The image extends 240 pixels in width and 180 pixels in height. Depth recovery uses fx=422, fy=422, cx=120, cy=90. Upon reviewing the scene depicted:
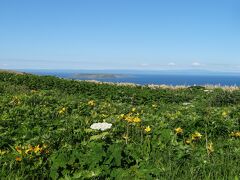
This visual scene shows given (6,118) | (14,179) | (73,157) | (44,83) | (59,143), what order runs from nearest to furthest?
(14,179) → (73,157) → (59,143) → (6,118) → (44,83)

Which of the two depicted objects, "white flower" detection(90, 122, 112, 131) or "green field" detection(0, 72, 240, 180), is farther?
"white flower" detection(90, 122, 112, 131)

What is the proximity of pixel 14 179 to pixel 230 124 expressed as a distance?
565 centimetres

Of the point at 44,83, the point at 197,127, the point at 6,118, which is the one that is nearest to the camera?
the point at 197,127

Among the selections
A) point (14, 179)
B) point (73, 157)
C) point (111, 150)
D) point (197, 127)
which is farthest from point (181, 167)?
point (197, 127)

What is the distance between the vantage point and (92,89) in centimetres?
2584

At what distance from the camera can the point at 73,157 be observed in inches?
233

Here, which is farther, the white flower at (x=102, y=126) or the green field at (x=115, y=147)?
the white flower at (x=102, y=126)

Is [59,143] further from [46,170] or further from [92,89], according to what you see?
[92,89]

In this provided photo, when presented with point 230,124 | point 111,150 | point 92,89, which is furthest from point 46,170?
point 92,89

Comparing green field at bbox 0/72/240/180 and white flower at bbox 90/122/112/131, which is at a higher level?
white flower at bbox 90/122/112/131

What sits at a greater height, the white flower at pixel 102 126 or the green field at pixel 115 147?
the white flower at pixel 102 126

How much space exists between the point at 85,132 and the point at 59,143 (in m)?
0.75

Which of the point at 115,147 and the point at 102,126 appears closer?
the point at 115,147

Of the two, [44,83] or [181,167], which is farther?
[44,83]
